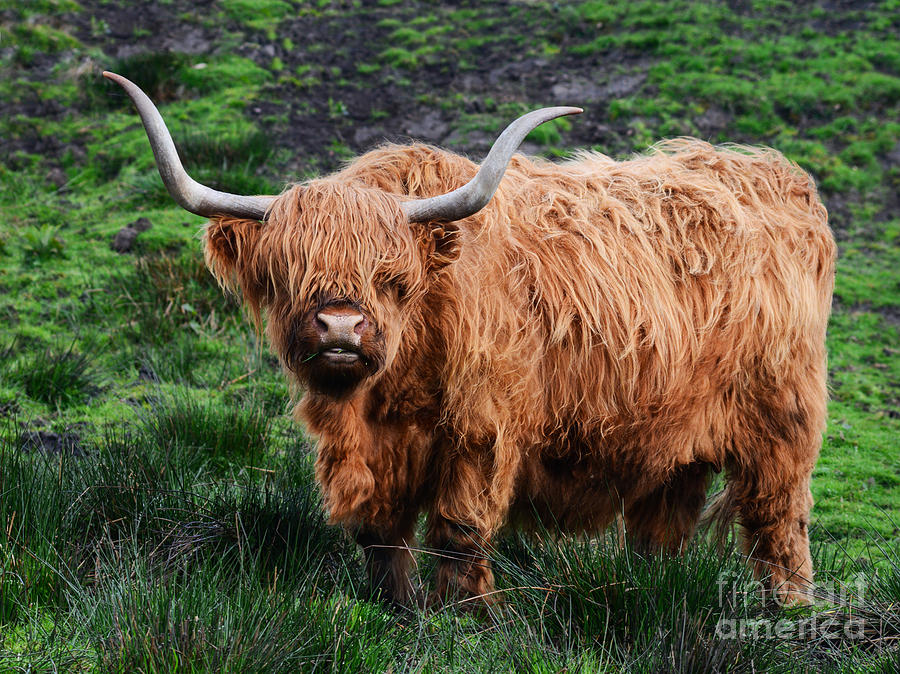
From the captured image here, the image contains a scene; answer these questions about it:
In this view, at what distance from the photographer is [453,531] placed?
10.6 ft

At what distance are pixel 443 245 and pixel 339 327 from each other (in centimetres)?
54

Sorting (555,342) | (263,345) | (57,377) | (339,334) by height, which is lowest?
(263,345)

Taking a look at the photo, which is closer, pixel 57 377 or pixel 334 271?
pixel 334 271

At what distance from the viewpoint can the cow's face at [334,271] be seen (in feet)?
9.05

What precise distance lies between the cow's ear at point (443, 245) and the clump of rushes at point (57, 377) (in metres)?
2.64

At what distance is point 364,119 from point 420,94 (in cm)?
74

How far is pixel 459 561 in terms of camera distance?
3264 mm

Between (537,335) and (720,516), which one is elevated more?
(537,335)

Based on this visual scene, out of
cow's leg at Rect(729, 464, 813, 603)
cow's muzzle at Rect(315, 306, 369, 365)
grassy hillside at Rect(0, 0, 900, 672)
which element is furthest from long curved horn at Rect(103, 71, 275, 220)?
cow's leg at Rect(729, 464, 813, 603)

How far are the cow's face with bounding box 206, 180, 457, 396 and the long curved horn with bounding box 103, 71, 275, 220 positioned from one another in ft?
0.18

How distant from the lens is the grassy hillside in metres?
2.68

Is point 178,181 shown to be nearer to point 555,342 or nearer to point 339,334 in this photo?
point 339,334

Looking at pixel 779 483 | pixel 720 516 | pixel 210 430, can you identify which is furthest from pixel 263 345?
pixel 779 483

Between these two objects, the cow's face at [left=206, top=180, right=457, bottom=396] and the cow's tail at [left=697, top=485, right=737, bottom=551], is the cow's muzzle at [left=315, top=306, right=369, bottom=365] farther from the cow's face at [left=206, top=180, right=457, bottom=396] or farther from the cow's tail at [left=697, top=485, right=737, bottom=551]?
the cow's tail at [left=697, top=485, right=737, bottom=551]
